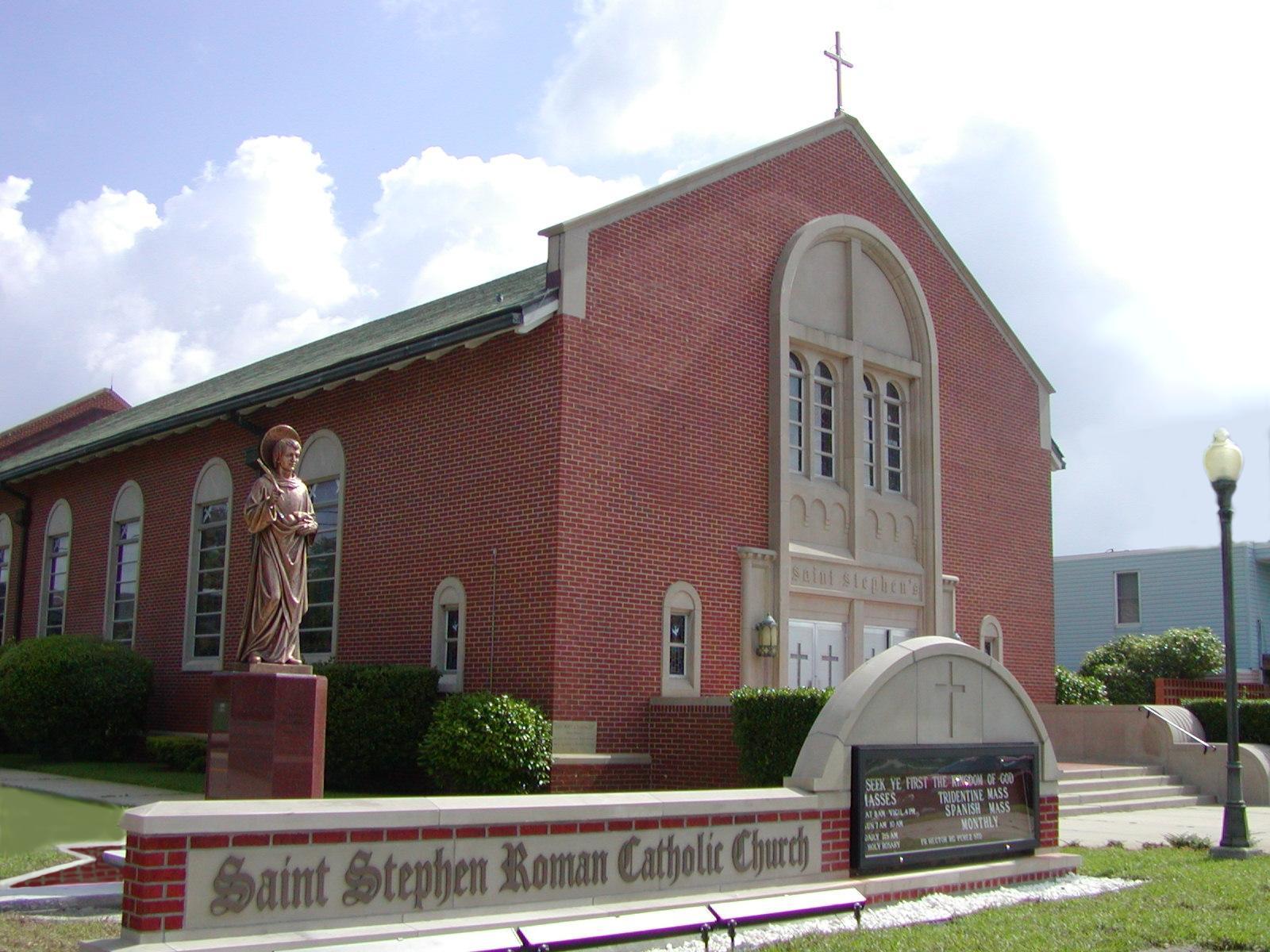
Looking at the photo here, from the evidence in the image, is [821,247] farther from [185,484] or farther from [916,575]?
[185,484]

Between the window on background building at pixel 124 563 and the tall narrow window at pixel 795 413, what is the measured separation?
1177cm

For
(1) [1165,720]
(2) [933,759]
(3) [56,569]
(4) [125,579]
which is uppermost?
(3) [56,569]

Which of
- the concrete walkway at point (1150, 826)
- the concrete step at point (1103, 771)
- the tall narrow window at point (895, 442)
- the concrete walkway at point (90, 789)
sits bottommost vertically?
the concrete walkway at point (1150, 826)

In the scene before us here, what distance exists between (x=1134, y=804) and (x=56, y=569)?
20.0 meters

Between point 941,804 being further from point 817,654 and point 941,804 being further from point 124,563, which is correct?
point 124,563

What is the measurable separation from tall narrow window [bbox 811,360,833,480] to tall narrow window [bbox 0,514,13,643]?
1771 centimetres

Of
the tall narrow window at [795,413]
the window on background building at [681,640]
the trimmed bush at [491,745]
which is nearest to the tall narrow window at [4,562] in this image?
the trimmed bush at [491,745]

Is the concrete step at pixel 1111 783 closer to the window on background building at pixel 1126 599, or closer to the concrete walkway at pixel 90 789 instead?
the concrete walkway at pixel 90 789

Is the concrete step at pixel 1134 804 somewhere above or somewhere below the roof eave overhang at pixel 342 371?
below

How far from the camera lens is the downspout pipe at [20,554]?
89.1 feet

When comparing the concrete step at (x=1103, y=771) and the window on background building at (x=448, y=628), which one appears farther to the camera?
the concrete step at (x=1103, y=771)

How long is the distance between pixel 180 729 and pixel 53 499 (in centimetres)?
763

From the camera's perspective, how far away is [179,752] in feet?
65.2

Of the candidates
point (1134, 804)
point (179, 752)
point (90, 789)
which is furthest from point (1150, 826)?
point (179, 752)
